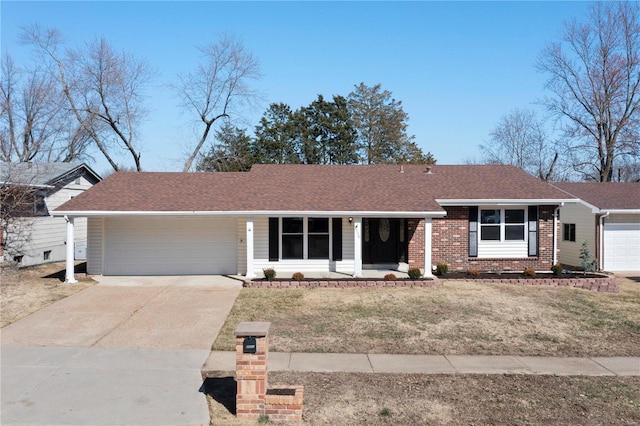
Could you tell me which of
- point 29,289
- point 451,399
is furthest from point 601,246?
point 29,289

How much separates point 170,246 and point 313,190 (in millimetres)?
5178

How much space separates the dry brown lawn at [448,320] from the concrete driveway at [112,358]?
90cm

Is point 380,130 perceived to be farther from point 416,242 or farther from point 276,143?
point 416,242

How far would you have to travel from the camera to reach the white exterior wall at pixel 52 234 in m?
19.5

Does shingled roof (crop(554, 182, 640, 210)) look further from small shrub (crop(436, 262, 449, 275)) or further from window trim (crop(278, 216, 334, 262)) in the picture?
window trim (crop(278, 216, 334, 262))

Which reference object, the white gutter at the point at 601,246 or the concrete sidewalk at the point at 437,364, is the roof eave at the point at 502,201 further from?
the concrete sidewalk at the point at 437,364

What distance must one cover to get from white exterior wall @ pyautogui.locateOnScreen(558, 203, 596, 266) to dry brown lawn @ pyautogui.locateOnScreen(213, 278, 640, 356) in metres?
5.16

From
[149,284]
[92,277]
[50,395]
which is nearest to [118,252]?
[92,277]

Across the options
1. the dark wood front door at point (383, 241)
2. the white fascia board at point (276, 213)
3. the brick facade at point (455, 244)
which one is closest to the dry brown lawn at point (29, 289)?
the white fascia board at point (276, 213)

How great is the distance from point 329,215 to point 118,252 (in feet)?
23.5

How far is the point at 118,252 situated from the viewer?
1662 centimetres

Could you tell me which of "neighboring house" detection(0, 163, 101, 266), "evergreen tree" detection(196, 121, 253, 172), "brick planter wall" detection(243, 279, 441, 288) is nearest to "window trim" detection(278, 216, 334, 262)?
"brick planter wall" detection(243, 279, 441, 288)

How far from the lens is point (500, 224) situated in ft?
57.6

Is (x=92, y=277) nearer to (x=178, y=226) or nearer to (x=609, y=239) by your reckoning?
(x=178, y=226)
